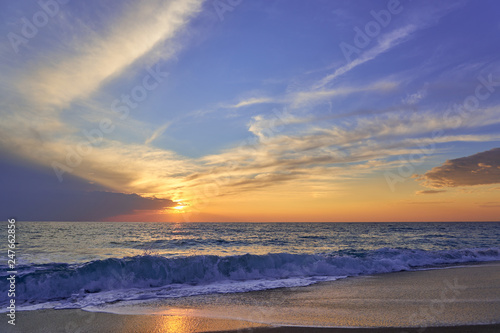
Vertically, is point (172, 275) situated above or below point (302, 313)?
below

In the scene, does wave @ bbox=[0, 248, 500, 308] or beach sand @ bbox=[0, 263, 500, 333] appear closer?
beach sand @ bbox=[0, 263, 500, 333]

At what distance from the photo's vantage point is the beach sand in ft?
25.7

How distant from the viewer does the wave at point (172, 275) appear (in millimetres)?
12555

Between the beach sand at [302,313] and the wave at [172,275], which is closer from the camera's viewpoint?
the beach sand at [302,313]

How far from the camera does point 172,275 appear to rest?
53.2 ft

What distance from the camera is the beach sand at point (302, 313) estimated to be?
7.84m

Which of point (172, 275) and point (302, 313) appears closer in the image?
point (302, 313)

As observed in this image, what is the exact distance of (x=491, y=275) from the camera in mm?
15594

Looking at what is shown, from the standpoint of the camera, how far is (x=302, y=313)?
899 cm

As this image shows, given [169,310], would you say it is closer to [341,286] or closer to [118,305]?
[118,305]

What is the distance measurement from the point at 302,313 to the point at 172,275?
371 inches

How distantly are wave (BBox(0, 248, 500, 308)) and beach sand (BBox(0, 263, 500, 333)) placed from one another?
1814 mm

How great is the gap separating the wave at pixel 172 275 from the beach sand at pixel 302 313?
1814mm

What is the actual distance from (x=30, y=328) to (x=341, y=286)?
1173 cm
